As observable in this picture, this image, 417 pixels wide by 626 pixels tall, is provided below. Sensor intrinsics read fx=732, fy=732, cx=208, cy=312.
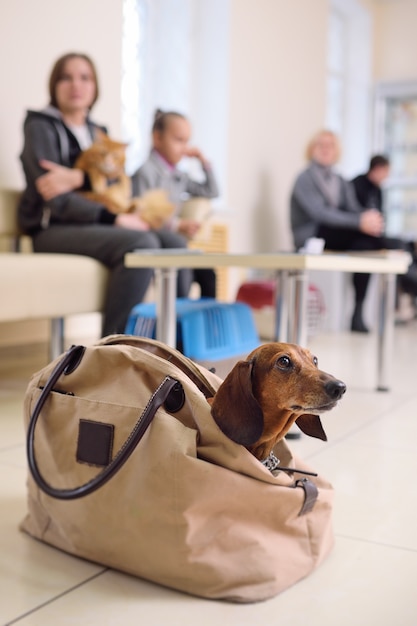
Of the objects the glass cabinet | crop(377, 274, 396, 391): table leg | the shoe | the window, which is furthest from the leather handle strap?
the glass cabinet

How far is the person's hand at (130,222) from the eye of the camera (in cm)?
253

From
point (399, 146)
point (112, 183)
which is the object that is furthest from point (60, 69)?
point (399, 146)

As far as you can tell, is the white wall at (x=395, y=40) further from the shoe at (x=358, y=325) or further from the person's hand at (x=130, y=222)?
the person's hand at (x=130, y=222)

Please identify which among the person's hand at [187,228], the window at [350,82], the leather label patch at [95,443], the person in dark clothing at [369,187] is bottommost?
the leather label patch at [95,443]

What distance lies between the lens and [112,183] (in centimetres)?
267

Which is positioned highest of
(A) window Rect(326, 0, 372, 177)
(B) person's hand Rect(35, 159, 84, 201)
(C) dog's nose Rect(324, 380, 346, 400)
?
(A) window Rect(326, 0, 372, 177)

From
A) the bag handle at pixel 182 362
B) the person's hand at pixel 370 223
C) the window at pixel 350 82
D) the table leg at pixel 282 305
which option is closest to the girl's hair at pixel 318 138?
the person's hand at pixel 370 223

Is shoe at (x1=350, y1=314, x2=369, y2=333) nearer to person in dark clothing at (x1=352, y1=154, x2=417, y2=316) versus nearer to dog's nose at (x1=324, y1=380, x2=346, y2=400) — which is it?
person in dark clothing at (x1=352, y1=154, x2=417, y2=316)

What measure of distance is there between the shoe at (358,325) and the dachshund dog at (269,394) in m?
3.31

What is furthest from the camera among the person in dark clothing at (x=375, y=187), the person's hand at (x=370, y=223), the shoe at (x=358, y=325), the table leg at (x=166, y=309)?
the person in dark clothing at (x=375, y=187)

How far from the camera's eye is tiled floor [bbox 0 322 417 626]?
85 cm

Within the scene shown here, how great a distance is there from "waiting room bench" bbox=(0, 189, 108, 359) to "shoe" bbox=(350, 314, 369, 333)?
220 centimetres

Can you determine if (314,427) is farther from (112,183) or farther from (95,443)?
(112,183)

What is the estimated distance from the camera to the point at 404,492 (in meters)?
1.34
